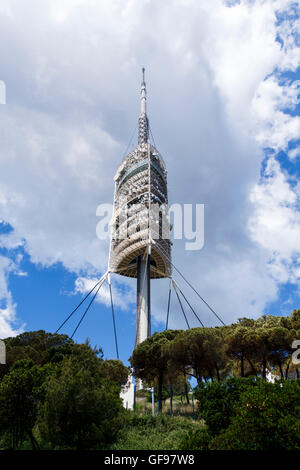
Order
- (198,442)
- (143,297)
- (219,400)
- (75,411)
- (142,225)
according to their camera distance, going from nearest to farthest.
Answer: (198,442), (75,411), (219,400), (143,297), (142,225)

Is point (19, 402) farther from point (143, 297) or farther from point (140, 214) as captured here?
point (140, 214)

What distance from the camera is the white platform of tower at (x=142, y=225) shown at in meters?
55.4

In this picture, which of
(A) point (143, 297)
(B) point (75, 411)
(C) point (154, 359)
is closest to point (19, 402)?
(B) point (75, 411)

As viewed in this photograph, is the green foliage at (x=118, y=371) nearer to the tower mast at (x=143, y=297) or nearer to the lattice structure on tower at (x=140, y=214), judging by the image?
the tower mast at (x=143, y=297)

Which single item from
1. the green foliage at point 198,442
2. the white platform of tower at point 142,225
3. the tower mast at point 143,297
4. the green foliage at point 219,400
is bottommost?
the green foliage at point 198,442

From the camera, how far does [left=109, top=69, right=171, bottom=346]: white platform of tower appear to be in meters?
55.4

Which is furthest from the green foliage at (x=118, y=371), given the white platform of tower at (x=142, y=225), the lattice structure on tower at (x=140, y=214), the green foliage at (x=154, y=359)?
the lattice structure on tower at (x=140, y=214)

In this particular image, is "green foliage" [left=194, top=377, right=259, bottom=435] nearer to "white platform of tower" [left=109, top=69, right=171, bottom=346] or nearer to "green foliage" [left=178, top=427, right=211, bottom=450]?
"green foliage" [left=178, top=427, right=211, bottom=450]

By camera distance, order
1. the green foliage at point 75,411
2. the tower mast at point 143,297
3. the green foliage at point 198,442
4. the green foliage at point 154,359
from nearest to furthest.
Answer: the green foliage at point 198,442 → the green foliage at point 75,411 → the green foliage at point 154,359 → the tower mast at point 143,297

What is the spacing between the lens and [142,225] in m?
56.8

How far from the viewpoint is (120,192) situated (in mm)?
65312

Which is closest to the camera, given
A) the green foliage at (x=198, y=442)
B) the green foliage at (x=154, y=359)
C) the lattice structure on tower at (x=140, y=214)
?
the green foliage at (x=198, y=442)

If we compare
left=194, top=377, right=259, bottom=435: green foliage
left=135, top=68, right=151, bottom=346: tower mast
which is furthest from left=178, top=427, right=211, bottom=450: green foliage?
left=135, top=68, right=151, bottom=346: tower mast
